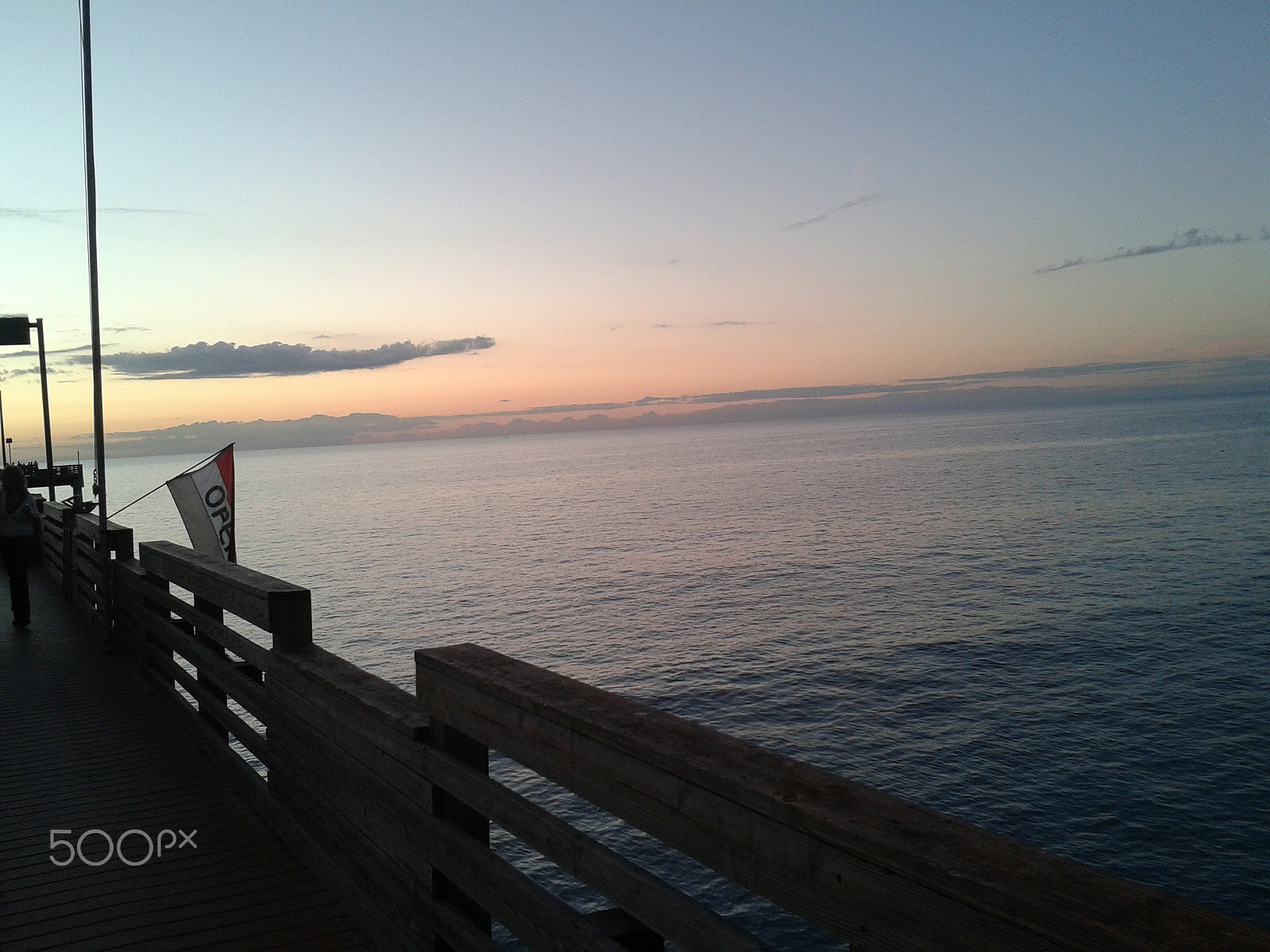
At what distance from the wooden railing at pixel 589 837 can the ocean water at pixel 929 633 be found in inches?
661

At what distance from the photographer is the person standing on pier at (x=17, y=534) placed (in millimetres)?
11719

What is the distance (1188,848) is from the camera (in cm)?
2123

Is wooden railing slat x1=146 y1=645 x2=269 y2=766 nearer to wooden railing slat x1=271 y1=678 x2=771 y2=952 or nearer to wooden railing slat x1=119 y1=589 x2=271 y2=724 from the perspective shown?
wooden railing slat x1=119 y1=589 x2=271 y2=724

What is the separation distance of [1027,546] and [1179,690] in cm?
3013

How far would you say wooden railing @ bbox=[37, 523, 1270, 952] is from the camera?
138cm

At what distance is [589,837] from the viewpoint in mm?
2514

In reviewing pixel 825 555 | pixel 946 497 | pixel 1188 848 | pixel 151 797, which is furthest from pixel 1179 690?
pixel 946 497

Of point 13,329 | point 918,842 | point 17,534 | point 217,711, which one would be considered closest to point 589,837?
point 918,842

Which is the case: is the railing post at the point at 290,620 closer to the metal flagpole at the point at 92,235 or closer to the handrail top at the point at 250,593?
the handrail top at the point at 250,593

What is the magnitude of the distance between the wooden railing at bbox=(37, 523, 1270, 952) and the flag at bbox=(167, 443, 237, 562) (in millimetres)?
5068

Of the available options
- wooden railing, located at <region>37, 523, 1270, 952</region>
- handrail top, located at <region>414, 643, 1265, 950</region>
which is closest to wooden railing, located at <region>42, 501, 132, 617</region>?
wooden railing, located at <region>37, 523, 1270, 952</region>

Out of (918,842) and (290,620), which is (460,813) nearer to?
(290,620)

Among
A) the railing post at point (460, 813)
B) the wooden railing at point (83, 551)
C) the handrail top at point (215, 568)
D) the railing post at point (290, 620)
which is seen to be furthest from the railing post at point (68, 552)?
the railing post at point (460, 813)

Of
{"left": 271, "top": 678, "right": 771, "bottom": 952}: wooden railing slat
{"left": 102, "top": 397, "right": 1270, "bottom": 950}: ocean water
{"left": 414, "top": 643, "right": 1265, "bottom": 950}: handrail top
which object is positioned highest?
{"left": 414, "top": 643, "right": 1265, "bottom": 950}: handrail top
